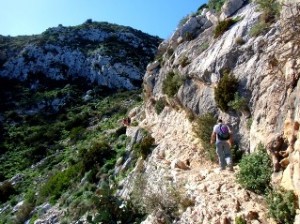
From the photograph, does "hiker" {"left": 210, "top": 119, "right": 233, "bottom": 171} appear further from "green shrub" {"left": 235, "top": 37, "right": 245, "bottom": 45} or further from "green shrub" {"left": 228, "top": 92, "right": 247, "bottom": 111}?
"green shrub" {"left": 235, "top": 37, "right": 245, "bottom": 45}

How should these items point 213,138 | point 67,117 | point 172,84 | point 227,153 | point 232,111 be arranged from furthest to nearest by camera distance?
point 67,117 < point 172,84 < point 232,111 < point 213,138 < point 227,153

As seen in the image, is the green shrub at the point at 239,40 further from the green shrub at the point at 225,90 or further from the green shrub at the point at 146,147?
the green shrub at the point at 146,147

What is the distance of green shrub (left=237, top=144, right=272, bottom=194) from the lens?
1084 centimetres

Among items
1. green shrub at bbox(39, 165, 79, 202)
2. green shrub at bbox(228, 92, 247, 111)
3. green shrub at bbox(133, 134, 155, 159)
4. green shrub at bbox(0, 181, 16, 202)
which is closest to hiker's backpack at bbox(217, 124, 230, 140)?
green shrub at bbox(228, 92, 247, 111)

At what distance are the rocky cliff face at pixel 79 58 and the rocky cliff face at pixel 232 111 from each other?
3621cm

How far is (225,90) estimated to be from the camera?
14.7 m

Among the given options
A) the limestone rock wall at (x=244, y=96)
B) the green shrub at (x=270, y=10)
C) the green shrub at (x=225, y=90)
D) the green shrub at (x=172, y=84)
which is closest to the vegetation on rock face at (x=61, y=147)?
the limestone rock wall at (x=244, y=96)

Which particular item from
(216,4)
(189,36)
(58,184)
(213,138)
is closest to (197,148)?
(213,138)

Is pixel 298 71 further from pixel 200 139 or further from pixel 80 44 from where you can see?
pixel 80 44

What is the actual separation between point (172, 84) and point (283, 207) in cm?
1113

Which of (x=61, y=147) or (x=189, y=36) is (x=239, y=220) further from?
(x=61, y=147)

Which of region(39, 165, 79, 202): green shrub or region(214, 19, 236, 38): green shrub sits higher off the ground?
region(214, 19, 236, 38): green shrub

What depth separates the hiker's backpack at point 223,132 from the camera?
13180 millimetres

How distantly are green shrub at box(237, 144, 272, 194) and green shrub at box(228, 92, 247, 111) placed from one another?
231 cm
